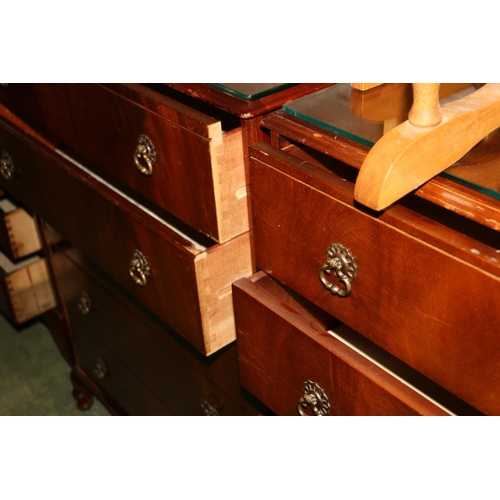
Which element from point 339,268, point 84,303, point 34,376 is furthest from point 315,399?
point 34,376

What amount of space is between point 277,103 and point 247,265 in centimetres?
18

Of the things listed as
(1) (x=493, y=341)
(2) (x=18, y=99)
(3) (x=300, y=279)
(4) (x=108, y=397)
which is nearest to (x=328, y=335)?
(3) (x=300, y=279)

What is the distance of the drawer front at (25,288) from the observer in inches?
48.5

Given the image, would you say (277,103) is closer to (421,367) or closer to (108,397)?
(421,367)

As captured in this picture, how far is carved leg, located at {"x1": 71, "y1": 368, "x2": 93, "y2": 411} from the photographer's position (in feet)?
4.33

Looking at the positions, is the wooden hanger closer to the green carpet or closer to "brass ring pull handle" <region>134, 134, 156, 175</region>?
"brass ring pull handle" <region>134, 134, 156, 175</region>

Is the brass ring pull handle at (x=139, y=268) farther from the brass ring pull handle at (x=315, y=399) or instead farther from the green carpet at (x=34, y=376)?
the green carpet at (x=34, y=376)

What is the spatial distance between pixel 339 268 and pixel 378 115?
0.41ft

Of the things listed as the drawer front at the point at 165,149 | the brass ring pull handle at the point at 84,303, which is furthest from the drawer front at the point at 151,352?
the drawer front at the point at 165,149

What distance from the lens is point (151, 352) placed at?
1.04m

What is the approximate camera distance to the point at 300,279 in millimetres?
671

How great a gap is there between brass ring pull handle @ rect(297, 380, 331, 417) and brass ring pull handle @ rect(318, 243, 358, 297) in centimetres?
10

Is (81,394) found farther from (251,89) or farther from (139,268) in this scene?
(251,89)

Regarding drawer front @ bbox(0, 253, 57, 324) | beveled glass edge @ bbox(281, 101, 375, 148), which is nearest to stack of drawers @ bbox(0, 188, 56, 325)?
drawer front @ bbox(0, 253, 57, 324)
